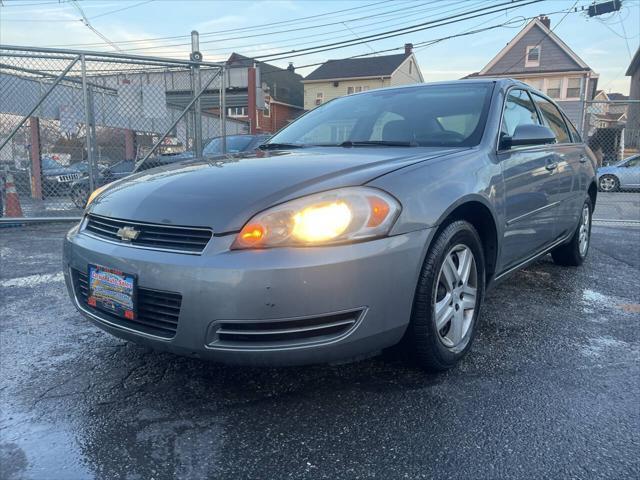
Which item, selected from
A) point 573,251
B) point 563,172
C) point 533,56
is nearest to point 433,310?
point 563,172

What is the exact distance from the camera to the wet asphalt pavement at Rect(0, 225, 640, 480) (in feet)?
6.07

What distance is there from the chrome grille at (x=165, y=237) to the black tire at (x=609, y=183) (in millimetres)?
16368

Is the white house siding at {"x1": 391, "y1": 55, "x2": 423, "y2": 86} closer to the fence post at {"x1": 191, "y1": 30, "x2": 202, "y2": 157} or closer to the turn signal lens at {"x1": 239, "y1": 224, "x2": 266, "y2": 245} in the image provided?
the fence post at {"x1": 191, "y1": 30, "x2": 202, "y2": 157}

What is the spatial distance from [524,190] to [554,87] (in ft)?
113

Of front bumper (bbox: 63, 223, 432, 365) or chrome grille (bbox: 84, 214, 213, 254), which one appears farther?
chrome grille (bbox: 84, 214, 213, 254)

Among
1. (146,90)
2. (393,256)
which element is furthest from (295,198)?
(146,90)

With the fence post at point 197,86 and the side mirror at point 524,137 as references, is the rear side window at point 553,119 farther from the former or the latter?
the fence post at point 197,86

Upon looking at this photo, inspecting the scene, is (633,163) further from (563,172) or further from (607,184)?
(563,172)

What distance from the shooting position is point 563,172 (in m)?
3.96

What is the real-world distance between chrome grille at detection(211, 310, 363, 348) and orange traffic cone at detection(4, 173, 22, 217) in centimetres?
665

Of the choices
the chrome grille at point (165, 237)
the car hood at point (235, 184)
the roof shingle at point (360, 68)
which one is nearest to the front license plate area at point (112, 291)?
the chrome grille at point (165, 237)

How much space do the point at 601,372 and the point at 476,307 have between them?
70cm

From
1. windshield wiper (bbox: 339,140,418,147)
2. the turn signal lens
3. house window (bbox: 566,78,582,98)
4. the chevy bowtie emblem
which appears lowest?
the chevy bowtie emblem

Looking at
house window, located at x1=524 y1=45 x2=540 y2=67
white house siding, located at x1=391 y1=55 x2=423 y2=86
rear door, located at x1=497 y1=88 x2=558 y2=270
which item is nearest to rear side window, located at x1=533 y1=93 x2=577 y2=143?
rear door, located at x1=497 y1=88 x2=558 y2=270
